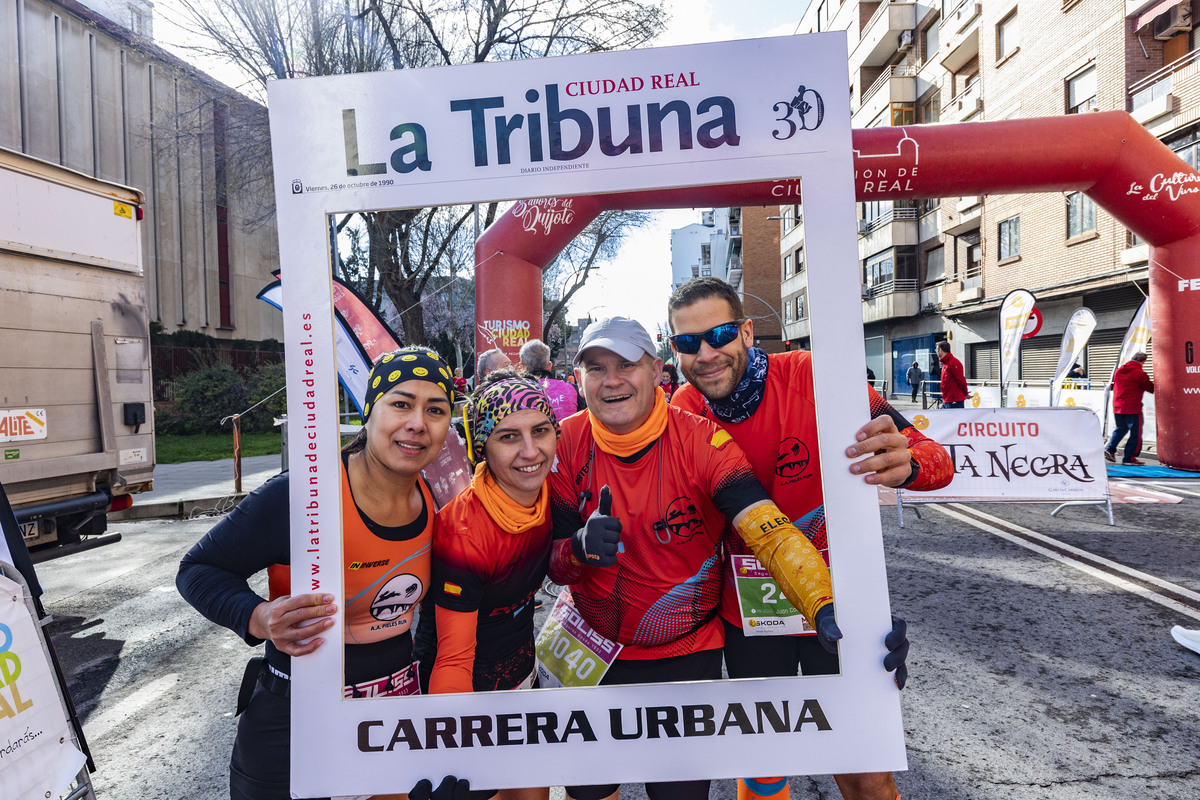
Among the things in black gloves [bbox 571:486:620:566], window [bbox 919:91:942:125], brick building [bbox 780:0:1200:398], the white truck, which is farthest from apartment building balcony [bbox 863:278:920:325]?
black gloves [bbox 571:486:620:566]

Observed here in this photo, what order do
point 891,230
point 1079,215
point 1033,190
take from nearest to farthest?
point 1033,190 < point 1079,215 < point 891,230

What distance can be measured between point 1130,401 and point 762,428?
1130cm

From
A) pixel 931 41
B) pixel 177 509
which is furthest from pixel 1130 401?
pixel 931 41

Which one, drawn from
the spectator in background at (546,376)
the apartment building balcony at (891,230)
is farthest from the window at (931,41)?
the spectator in background at (546,376)

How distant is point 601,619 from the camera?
6.11ft

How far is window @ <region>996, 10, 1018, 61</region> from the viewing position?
64.1 feet

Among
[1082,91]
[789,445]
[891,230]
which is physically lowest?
[789,445]

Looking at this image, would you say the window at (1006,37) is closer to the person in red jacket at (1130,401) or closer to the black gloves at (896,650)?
the person in red jacket at (1130,401)

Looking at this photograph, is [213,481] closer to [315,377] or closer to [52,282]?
[52,282]

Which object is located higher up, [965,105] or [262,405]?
[965,105]

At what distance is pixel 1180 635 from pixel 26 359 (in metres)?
7.98

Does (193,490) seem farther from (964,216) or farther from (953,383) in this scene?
(964,216)

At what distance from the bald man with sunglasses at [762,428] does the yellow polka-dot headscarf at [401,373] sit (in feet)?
2.45

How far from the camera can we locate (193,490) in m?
9.67
